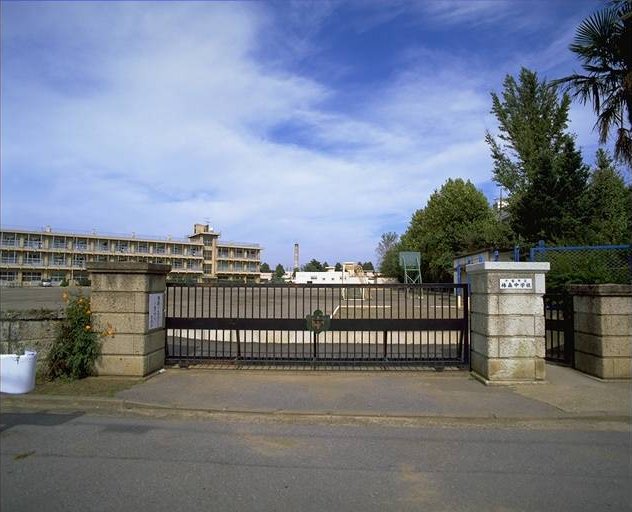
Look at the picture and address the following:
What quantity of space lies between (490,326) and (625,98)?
903 centimetres

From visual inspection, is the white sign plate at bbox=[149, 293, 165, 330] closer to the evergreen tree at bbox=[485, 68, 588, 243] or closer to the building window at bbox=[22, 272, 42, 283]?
the evergreen tree at bbox=[485, 68, 588, 243]

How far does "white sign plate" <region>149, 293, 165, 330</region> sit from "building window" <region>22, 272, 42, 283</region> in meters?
114

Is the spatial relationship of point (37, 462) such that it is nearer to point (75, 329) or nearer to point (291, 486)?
point (291, 486)

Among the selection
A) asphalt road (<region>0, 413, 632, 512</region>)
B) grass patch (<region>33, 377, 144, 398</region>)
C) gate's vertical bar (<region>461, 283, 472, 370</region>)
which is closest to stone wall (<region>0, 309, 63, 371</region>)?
grass patch (<region>33, 377, 144, 398</region>)

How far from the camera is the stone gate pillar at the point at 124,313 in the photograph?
9.00 meters

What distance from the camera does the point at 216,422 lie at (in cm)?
671

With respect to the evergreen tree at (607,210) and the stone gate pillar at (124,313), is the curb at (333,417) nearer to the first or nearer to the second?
the stone gate pillar at (124,313)

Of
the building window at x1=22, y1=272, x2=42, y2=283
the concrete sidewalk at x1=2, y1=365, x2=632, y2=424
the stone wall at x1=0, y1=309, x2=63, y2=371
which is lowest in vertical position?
the concrete sidewalk at x1=2, y1=365, x2=632, y2=424

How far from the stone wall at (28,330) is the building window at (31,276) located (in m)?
113

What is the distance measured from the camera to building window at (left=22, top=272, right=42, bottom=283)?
357 ft

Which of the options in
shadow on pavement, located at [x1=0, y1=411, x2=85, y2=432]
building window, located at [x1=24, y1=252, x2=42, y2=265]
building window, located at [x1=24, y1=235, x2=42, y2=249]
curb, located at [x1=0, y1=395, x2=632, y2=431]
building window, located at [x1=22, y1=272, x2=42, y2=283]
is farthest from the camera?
building window, located at [x1=24, y1=235, x2=42, y2=249]

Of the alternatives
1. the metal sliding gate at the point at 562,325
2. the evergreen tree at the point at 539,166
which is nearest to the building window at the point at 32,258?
the evergreen tree at the point at 539,166

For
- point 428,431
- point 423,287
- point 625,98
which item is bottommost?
point 428,431

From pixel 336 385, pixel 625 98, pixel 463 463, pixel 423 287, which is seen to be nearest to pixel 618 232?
pixel 625 98
